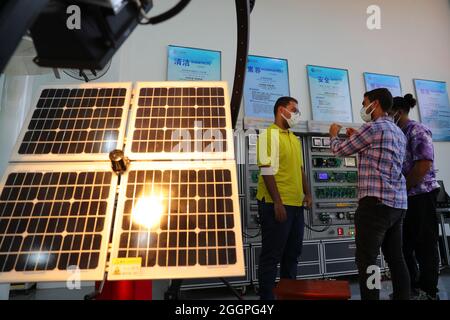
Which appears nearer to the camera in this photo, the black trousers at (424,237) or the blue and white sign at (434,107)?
the black trousers at (424,237)

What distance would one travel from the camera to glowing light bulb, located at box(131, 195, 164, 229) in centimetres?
82

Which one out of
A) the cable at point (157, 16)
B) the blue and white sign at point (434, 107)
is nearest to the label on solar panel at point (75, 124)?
the cable at point (157, 16)

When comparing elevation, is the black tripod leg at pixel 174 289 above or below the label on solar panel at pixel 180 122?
below

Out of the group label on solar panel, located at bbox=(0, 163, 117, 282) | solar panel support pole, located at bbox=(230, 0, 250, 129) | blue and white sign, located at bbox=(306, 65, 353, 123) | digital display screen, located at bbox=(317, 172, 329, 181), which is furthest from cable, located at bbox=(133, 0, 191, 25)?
blue and white sign, located at bbox=(306, 65, 353, 123)

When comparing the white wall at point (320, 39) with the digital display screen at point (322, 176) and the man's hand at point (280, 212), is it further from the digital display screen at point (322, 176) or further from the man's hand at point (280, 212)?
the man's hand at point (280, 212)

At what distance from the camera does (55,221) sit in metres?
0.83

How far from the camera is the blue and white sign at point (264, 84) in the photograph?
3.08 meters

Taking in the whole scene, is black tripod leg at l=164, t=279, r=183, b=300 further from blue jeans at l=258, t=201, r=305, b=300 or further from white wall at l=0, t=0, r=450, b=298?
white wall at l=0, t=0, r=450, b=298

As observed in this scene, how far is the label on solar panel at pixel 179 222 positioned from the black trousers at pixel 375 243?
933mm

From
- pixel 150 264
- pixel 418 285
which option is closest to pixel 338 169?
pixel 418 285

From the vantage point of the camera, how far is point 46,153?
986 millimetres

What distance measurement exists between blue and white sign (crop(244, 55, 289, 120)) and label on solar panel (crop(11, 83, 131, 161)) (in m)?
2.03

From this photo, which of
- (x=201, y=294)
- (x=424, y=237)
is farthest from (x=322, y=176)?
(x=201, y=294)

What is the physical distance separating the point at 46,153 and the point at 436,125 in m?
4.42
